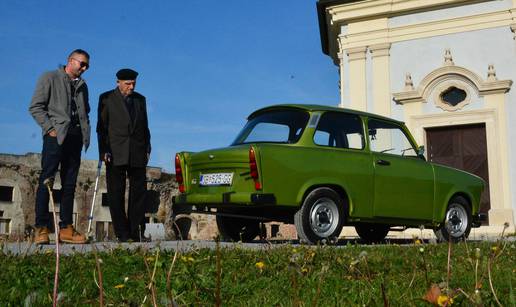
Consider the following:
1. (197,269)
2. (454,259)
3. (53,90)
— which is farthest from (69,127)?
(454,259)

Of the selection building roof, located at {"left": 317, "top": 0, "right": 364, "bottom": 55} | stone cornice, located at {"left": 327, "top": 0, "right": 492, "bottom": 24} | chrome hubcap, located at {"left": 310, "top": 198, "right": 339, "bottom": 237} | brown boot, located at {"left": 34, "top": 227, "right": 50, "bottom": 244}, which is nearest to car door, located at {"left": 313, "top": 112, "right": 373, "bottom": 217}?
chrome hubcap, located at {"left": 310, "top": 198, "right": 339, "bottom": 237}

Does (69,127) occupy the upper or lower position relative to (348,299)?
upper

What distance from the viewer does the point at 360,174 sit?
633 centimetres

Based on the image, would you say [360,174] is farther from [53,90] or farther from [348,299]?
[348,299]

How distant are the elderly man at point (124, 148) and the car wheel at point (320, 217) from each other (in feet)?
6.03

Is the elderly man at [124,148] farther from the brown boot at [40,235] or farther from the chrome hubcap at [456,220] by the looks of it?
the chrome hubcap at [456,220]

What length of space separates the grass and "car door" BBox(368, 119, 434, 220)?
255cm

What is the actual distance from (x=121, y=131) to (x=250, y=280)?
366 cm

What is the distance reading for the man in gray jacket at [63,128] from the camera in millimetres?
5289

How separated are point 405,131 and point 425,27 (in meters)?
9.28

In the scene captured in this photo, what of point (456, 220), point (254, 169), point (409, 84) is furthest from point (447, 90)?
point (254, 169)

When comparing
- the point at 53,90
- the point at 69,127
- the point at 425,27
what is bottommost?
the point at 69,127

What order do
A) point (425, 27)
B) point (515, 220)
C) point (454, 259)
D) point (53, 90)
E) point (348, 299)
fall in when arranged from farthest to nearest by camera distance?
point (425, 27)
point (515, 220)
point (53, 90)
point (454, 259)
point (348, 299)

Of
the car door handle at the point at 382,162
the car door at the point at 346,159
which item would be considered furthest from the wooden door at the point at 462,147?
the car door at the point at 346,159
